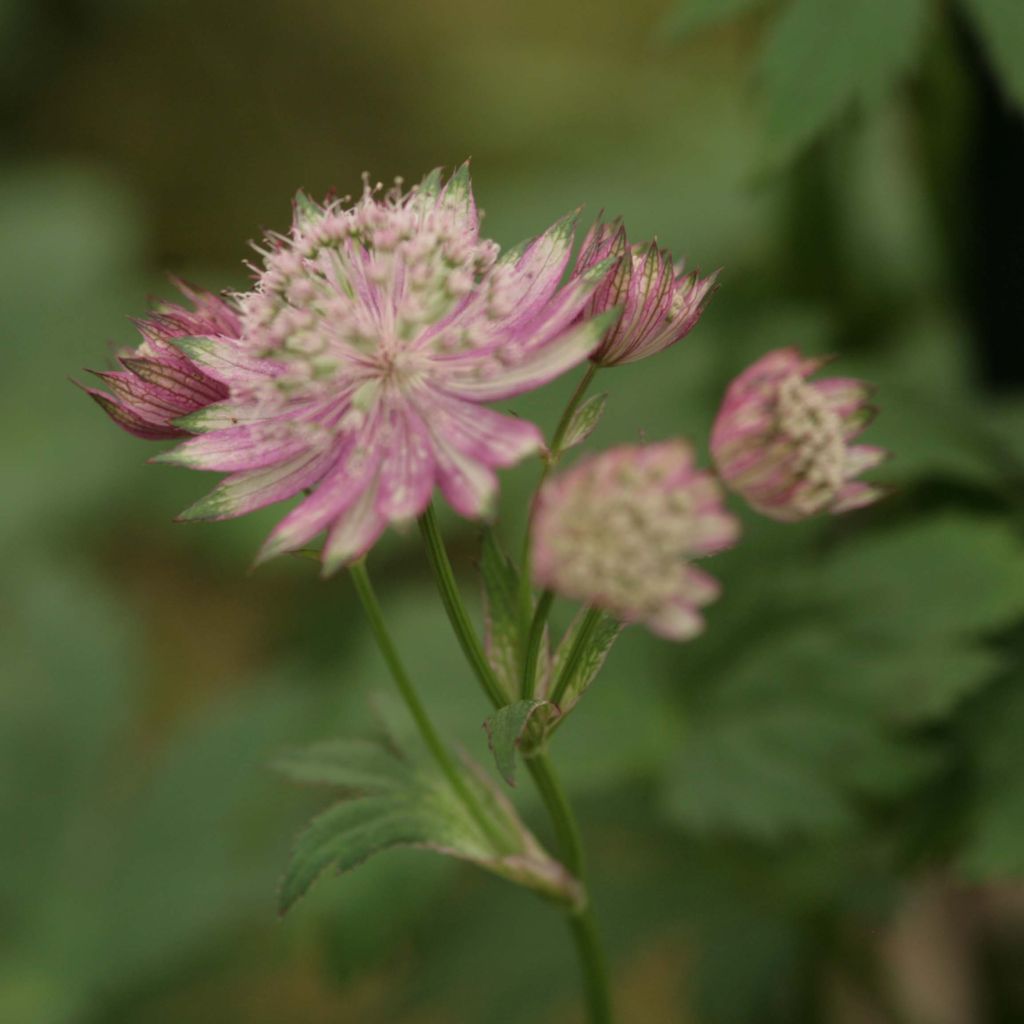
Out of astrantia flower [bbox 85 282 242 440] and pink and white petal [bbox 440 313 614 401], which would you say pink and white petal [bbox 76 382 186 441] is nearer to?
astrantia flower [bbox 85 282 242 440]

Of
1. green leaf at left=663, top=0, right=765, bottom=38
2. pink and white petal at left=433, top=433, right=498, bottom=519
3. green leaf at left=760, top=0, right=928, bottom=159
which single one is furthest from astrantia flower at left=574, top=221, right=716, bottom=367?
green leaf at left=663, top=0, right=765, bottom=38

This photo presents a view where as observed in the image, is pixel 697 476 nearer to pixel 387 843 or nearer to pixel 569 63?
pixel 387 843

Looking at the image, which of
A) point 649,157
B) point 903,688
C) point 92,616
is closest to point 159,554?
point 92,616

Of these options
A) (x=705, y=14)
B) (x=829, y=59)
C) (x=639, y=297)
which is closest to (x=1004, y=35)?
(x=829, y=59)

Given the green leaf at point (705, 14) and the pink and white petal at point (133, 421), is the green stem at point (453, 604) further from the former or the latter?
the green leaf at point (705, 14)

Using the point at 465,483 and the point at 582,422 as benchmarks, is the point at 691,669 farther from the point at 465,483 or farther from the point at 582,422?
the point at 465,483

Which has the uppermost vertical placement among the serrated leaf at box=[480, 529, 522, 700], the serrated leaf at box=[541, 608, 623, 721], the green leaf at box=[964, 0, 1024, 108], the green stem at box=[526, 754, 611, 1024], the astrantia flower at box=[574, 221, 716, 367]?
→ the green leaf at box=[964, 0, 1024, 108]
